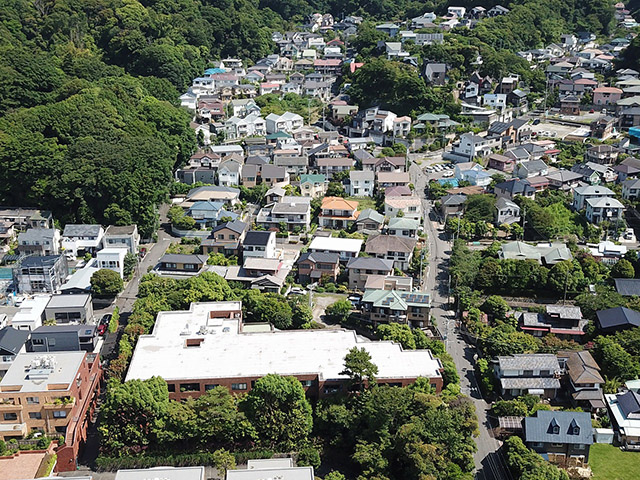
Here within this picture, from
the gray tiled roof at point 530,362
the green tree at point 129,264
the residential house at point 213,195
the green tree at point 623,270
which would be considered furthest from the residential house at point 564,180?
the green tree at point 129,264

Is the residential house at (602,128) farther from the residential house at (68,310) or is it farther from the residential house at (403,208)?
the residential house at (68,310)

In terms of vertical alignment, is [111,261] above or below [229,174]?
below

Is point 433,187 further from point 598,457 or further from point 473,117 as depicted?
point 598,457

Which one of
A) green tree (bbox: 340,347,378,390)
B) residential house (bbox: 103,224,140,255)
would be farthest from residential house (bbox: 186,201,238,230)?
green tree (bbox: 340,347,378,390)

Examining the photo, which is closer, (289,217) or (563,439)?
(563,439)

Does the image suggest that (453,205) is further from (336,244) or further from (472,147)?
(472,147)

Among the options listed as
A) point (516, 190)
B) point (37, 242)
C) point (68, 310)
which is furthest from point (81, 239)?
point (516, 190)

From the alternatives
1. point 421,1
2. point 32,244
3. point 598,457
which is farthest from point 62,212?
point 421,1
